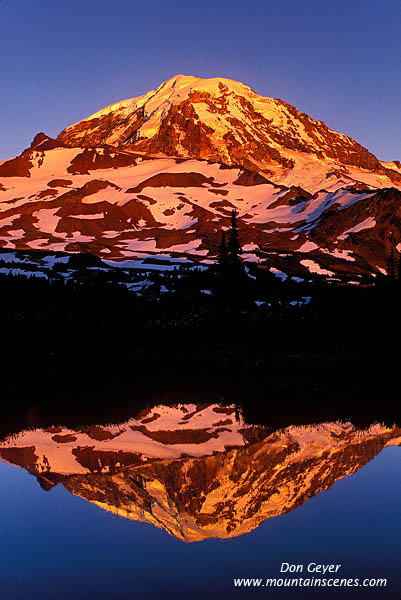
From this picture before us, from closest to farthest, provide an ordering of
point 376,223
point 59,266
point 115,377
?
1. point 115,377
2. point 59,266
3. point 376,223

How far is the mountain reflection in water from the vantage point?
16.1 meters

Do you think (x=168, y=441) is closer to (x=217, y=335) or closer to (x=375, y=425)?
(x=375, y=425)

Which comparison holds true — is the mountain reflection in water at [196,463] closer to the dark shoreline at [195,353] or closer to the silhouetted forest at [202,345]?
the dark shoreline at [195,353]

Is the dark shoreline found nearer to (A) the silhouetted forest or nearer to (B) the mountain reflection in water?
(A) the silhouetted forest

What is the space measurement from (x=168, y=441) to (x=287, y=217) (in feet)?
570

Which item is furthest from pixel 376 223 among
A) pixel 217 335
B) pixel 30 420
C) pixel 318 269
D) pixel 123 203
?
pixel 30 420

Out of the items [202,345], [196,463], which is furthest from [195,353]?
[196,463]

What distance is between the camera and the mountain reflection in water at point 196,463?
16141 millimetres

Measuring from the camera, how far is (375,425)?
84.7 feet

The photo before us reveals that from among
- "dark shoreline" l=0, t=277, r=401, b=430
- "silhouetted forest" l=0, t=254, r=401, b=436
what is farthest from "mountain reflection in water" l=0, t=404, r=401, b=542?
"silhouetted forest" l=0, t=254, r=401, b=436

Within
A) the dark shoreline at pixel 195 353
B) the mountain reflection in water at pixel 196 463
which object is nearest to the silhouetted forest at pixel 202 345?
the dark shoreline at pixel 195 353

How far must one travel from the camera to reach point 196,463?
20.4 m

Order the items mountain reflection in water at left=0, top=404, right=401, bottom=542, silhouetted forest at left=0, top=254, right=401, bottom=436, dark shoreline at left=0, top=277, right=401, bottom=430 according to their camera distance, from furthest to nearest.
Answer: silhouetted forest at left=0, top=254, right=401, bottom=436
dark shoreline at left=0, top=277, right=401, bottom=430
mountain reflection in water at left=0, top=404, right=401, bottom=542

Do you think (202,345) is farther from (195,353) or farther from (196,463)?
(196,463)
